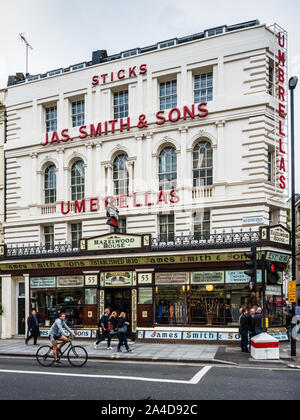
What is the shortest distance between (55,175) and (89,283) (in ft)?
25.4

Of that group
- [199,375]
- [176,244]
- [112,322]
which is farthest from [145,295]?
[199,375]

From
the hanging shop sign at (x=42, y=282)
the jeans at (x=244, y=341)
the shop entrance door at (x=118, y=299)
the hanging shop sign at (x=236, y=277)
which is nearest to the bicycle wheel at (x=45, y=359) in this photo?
the jeans at (x=244, y=341)

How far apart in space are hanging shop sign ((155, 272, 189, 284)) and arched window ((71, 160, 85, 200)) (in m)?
7.54

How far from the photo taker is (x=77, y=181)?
90.9 feet

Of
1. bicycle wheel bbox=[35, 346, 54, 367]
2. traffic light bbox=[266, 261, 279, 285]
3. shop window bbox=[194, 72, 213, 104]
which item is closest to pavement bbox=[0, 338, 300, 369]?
bicycle wheel bbox=[35, 346, 54, 367]

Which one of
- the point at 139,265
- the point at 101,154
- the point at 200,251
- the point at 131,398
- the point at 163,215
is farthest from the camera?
the point at 101,154

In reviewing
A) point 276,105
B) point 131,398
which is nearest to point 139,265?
point 276,105

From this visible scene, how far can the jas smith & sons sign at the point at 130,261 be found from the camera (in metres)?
21.6

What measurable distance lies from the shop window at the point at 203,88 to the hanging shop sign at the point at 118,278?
32.9 feet

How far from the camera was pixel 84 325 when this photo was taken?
2416cm

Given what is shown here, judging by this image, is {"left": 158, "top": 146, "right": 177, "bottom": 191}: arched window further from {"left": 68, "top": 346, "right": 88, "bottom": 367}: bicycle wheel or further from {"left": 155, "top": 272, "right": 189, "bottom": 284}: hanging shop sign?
{"left": 68, "top": 346, "right": 88, "bottom": 367}: bicycle wheel

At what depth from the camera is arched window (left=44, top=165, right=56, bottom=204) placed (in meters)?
28.5

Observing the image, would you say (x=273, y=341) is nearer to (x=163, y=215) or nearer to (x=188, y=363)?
(x=188, y=363)

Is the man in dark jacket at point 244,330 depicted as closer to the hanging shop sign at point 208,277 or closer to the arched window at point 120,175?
the hanging shop sign at point 208,277
